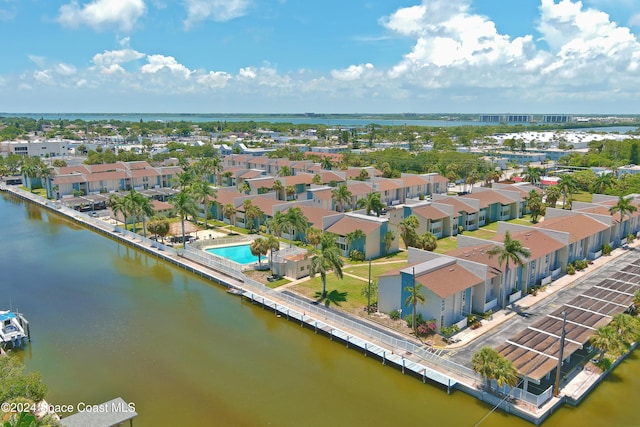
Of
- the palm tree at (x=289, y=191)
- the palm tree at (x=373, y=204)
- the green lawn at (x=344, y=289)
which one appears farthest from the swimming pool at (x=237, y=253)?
the palm tree at (x=289, y=191)

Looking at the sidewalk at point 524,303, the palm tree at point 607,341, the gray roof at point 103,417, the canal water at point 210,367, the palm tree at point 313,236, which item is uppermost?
the palm tree at point 313,236

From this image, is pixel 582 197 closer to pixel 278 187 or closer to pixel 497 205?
pixel 497 205

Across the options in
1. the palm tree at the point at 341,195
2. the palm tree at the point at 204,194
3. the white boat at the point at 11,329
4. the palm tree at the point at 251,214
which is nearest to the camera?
the white boat at the point at 11,329

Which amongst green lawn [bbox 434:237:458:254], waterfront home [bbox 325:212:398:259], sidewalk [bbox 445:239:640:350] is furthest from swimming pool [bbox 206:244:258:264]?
sidewalk [bbox 445:239:640:350]

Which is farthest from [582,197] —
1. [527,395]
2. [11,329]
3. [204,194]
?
[11,329]

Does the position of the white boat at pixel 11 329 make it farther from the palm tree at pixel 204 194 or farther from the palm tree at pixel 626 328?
the palm tree at pixel 626 328

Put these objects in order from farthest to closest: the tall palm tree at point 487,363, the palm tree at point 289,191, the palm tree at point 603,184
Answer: the palm tree at point 603,184
the palm tree at point 289,191
the tall palm tree at point 487,363

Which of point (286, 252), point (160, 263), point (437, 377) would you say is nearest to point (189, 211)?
point (160, 263)

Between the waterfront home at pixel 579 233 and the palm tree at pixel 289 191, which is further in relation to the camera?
the palm tree at pixel 289 191
